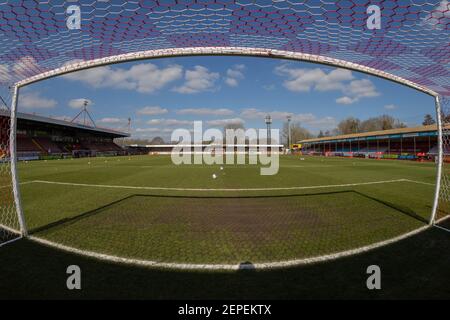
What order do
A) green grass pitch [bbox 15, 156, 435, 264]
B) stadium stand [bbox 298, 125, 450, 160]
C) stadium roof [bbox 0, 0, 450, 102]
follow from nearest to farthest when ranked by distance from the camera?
stadium roof [bbox 0, 0, 450, 102] → green grass pitch [bbox 15, 156, 435, 264] → stadium stand [bbox 298, 125, 450, 160]

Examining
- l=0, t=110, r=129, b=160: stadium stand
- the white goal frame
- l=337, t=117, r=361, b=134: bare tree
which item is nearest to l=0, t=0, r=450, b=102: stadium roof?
the white goal frame

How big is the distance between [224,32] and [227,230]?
4185mm

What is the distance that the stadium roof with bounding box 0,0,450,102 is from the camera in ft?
13.1

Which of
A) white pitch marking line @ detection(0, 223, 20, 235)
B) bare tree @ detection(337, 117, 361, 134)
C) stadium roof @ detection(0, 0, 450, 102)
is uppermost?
bare tree @ detection(337, 117, 361, 134)

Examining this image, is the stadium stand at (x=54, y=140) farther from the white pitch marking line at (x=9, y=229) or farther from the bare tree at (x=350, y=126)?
the bare tree at (x=350, y=126)

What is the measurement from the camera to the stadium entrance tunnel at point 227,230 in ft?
12.7

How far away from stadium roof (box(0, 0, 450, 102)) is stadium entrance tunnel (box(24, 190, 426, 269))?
3.25m

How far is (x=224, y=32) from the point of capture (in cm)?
497

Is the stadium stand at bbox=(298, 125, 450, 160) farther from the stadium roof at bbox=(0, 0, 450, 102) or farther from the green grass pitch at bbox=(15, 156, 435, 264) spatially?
the stadium roof at bbox=(0, 0, 450, 102)

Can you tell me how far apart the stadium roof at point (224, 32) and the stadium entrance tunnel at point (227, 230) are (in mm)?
3254

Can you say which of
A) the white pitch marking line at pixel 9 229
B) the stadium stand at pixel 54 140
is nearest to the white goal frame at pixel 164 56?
the white pitch marking line at pixel 9 229

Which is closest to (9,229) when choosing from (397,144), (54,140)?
(397,144)
